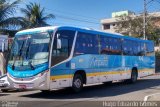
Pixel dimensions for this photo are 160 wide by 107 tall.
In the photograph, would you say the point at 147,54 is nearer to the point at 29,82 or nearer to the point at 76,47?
the point at 76,47

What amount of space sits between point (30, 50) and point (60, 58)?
1394 mm

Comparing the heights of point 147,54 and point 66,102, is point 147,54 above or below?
above

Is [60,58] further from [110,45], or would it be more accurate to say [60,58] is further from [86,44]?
[110,45]

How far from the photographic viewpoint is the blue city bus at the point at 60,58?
52.5 ft

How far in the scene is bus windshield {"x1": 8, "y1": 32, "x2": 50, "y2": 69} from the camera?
52.8 ft

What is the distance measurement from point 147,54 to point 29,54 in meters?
13.3

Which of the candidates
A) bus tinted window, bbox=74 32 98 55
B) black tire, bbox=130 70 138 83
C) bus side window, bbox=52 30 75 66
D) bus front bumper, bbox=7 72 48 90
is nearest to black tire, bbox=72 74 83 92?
bus tinted window, bbox=74 32 98 55

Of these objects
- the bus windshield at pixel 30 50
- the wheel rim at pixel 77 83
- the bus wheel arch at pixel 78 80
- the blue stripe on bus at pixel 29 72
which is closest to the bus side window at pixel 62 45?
the bus windshield at pixel 30 50

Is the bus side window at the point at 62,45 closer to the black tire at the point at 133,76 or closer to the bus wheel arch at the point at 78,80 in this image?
the bus wheel arch at the point at 78,80

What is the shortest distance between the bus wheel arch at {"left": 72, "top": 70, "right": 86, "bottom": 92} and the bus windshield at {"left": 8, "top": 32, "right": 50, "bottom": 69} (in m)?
2.38

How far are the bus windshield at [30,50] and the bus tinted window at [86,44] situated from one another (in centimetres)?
206

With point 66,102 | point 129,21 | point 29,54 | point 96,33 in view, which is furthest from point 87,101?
point 129,21

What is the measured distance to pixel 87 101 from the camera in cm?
1477

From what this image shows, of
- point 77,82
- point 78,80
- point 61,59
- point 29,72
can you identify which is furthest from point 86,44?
point 29,72
